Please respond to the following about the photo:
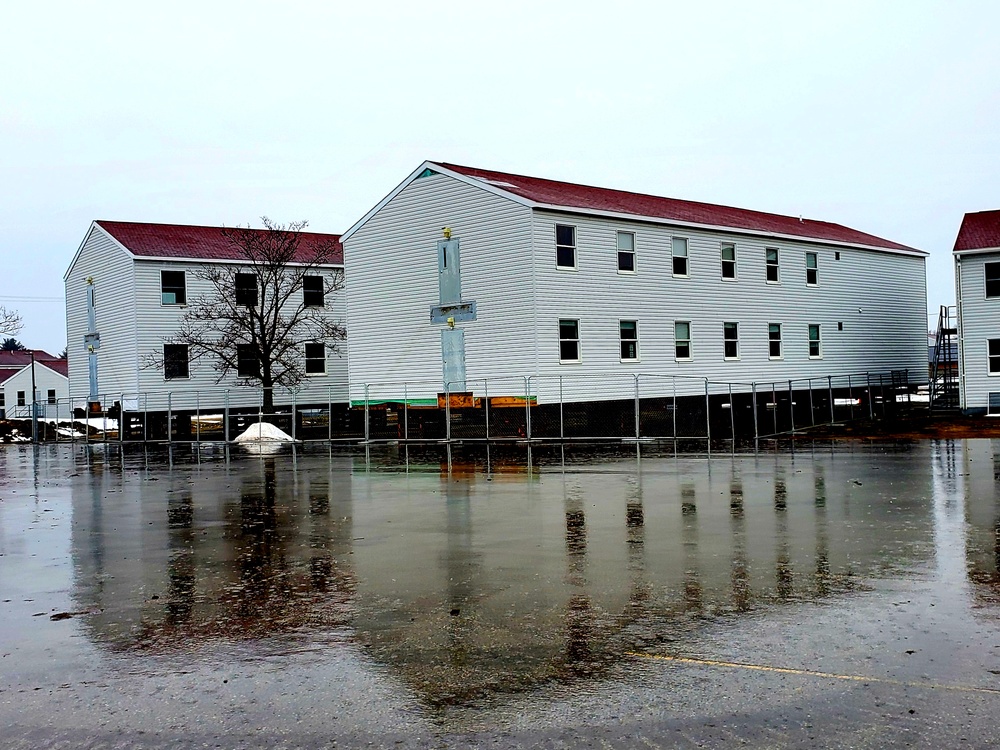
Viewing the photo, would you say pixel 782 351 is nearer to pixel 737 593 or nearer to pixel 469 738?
pixel 737 593

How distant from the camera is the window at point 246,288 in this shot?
49500 millimetres

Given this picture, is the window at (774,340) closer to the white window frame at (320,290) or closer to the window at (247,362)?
the white window frame at (320,290)

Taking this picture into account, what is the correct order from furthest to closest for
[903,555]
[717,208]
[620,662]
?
[717,208]
[903,555]
[620,662]

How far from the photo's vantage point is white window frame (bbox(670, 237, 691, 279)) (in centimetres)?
3934

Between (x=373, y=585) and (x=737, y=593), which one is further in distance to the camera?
(x=373, y=585)

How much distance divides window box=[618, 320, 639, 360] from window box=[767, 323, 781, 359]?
774cm

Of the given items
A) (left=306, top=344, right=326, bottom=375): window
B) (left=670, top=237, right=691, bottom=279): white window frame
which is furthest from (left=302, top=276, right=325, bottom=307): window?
(left=670, top=237, right=691, bottom=279): white window frame

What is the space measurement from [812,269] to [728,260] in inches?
222

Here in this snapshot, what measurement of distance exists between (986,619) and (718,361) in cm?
3350

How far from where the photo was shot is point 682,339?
39562mm

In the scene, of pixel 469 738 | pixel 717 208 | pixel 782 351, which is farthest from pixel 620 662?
pixel 717 208

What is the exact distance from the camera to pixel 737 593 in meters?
8.87

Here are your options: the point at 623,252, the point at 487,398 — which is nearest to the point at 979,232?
the point at 623,252

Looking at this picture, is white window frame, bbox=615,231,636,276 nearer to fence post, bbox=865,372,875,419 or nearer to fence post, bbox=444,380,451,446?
fence post, bbox=444,380,451,446
